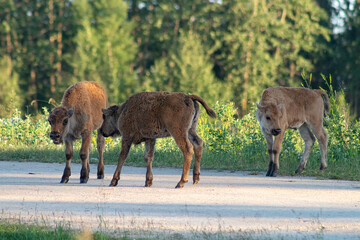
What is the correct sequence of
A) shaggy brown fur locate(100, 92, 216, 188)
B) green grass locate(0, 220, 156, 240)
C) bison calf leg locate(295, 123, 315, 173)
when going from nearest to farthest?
green grass locate(0, 220, 156, 240) < shaggy brown fur locate(100, 92, 216, 188) < bison calf leg locate(295, 123, 315, 173)

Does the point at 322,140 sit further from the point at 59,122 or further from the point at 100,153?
the point at 59,122

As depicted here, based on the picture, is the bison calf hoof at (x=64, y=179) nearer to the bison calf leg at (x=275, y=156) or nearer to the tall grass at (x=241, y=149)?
the tall grass at (x=241, y=149)

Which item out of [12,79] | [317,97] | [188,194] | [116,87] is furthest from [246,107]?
[188,194]

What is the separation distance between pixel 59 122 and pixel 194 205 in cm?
299

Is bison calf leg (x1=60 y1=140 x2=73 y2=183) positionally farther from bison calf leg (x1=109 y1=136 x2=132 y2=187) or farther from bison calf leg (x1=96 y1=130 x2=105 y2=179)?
bison calf leg (x1=109 y1=136 x2=132 y2=187)

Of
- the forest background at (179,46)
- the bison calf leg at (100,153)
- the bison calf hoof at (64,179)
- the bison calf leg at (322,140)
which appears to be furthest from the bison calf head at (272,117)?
the forest background at (179,46)

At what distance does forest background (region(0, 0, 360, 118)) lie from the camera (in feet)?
130

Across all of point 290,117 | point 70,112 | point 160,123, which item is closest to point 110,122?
point 70,112

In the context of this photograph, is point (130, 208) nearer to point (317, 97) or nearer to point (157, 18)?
point (317, 97)

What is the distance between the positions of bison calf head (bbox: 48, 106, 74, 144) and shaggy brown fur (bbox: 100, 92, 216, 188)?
89cm

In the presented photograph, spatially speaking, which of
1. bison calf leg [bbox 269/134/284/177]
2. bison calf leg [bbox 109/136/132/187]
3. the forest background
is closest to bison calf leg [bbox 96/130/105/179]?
bison calf leg [bbox 109/136/132/187]

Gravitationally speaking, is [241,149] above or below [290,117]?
below

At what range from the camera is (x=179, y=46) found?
40000 mm

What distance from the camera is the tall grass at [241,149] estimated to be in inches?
488
